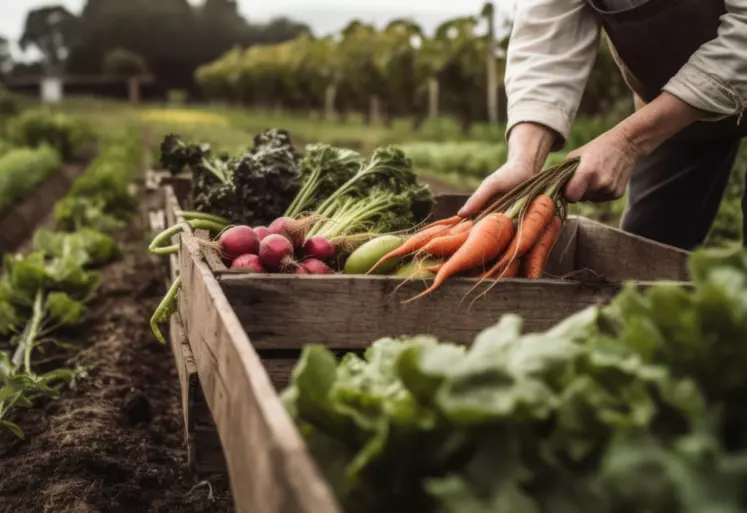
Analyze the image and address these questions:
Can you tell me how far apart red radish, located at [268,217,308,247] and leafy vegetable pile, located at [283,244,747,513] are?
5.36 ft

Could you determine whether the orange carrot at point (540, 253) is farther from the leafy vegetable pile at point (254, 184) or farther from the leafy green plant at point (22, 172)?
the leafy green plant at point (22, 172)

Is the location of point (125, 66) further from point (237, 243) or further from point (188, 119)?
point (237, 243)

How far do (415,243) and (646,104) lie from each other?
48.2 inches

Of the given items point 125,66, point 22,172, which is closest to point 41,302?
point 22,172

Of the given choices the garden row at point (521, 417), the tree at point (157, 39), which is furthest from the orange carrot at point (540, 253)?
the tree at point (157, 39)

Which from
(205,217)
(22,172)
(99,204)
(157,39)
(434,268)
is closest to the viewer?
(434,268)

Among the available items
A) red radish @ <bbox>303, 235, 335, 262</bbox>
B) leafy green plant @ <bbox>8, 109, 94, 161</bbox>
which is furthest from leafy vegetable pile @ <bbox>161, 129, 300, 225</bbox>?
leafy green plant @ <bbox>8, 109, 94, 161</bbox>

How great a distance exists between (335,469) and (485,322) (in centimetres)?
115

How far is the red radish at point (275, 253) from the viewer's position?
2.86m

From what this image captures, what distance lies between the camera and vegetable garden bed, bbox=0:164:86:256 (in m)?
9.48

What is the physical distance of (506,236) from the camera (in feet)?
9.27

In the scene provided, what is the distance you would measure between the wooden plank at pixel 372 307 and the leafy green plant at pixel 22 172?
8.32 m

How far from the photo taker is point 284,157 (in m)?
4.23

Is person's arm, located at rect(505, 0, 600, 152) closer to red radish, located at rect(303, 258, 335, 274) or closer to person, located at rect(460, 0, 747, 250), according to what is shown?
person, located at rect(460, 0, 747, 250)
